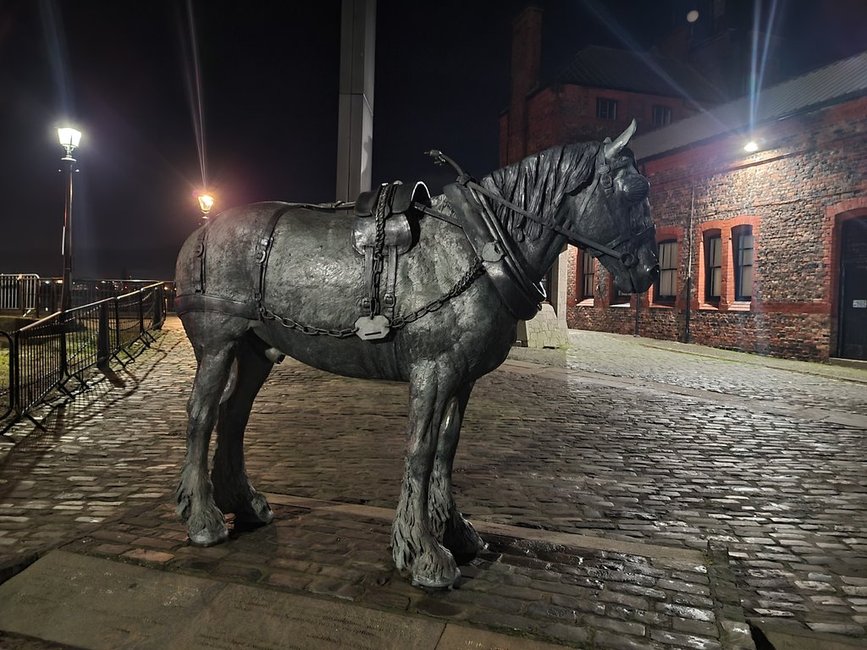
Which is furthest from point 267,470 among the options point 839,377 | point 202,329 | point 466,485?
point 839,377

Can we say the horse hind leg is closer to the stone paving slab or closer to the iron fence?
the stone paving slab

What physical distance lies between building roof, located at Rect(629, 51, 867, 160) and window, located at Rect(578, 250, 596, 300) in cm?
468

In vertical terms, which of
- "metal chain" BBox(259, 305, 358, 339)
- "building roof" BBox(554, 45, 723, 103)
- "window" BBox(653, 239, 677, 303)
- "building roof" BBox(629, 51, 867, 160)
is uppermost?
"building roof" BBox(554, 45, 723, 103)

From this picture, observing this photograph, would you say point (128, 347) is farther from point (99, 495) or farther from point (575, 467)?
point (575, 467)

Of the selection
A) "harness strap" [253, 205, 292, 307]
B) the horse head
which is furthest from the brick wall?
"harness strap" [253, 205, 292, 307]

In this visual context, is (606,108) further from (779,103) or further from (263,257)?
(263,257)

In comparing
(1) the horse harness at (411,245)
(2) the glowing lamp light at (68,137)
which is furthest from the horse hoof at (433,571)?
(2) the glowing lamp light at (68,137)

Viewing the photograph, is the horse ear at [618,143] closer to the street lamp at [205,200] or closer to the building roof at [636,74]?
the street lamp at [205,200]

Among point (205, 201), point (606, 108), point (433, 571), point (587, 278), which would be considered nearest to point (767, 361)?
point (587, 278)

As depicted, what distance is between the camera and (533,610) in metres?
2.73

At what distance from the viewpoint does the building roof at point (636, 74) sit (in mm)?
30656

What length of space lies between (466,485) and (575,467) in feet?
4.01

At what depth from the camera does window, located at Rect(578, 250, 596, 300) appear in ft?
80.5

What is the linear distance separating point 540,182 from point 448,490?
68.2 inches
